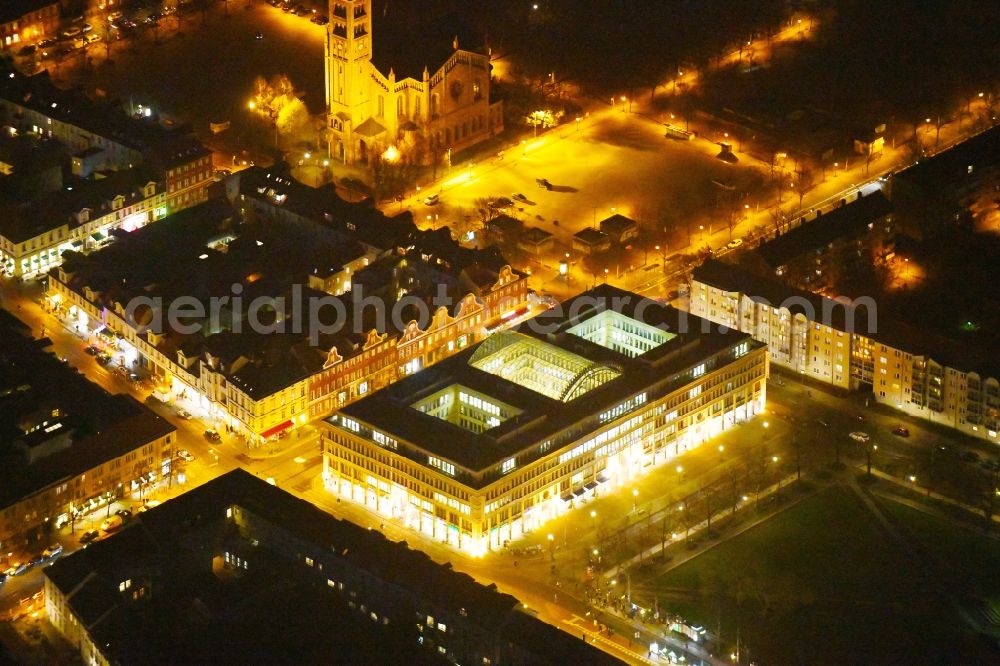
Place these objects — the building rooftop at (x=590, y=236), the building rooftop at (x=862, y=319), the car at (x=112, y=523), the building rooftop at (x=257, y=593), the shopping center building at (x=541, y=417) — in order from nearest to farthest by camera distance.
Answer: the building rooftop at (x=257, y=593), the shopping center building at (x=541, y=417), the car at (x=112, y=523), the building rooftop at (x=862, y=319), the building rooftop at (x=590, y=236)

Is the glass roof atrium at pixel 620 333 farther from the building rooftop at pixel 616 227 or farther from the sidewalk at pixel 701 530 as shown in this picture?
the building rooftop at pixel 616 227

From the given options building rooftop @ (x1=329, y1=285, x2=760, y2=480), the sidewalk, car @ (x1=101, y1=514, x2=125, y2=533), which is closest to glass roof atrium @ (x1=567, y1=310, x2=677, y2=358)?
building rooftop @ (x1=329, y1=285, x2=760, y2=480)

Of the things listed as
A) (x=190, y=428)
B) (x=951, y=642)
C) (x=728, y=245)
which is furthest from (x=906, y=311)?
(x=190, y=428)

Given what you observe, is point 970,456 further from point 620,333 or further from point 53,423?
point 53,423

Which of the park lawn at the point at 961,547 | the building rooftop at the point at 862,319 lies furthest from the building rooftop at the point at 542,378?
the park lawn at the point at 961,547

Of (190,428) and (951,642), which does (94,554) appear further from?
(951,642)

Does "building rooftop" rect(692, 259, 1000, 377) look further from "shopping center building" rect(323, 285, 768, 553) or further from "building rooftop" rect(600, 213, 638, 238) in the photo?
"building rooftop" rect(600, 213, 638, 238)
